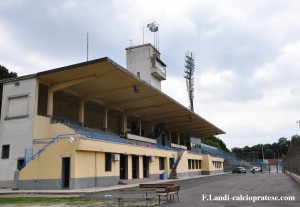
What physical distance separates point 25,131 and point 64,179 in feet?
23.8

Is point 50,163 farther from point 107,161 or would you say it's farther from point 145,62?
point 145,62

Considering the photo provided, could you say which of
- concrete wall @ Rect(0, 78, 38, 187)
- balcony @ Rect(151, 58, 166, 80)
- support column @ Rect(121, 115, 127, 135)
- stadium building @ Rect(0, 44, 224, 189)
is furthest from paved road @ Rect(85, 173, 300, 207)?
balcony @ Rect(151, 58, 166, 80)

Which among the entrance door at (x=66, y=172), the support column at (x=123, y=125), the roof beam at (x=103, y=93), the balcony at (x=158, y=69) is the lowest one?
the entrance door at (x=66, y=172)

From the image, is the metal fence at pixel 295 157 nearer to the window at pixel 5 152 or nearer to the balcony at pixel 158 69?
the window at pixel 5 152

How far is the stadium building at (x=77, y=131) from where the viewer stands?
76.7 ft

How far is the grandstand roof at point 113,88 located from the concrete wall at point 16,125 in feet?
5.94

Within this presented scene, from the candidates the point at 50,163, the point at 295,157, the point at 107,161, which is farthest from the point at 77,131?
the point at 295,157

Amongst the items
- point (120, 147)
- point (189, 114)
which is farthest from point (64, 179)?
point (189, 114)

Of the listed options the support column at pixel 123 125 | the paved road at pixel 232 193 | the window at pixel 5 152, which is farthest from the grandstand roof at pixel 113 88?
the paved road at pixel 232 193

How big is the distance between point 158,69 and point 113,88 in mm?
29682

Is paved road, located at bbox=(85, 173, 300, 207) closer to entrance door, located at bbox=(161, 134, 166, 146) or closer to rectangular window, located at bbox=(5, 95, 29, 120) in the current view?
rectangular window, located at bbox=(5, 95, 29, 120)

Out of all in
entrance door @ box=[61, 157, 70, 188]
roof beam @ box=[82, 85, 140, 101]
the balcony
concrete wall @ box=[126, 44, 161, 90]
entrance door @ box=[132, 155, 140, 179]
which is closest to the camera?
entrance door @ box=[61, 157, 70, 188]

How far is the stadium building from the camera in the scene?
23391mm

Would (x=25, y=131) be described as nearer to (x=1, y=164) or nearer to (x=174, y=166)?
(x=1, y=164)
